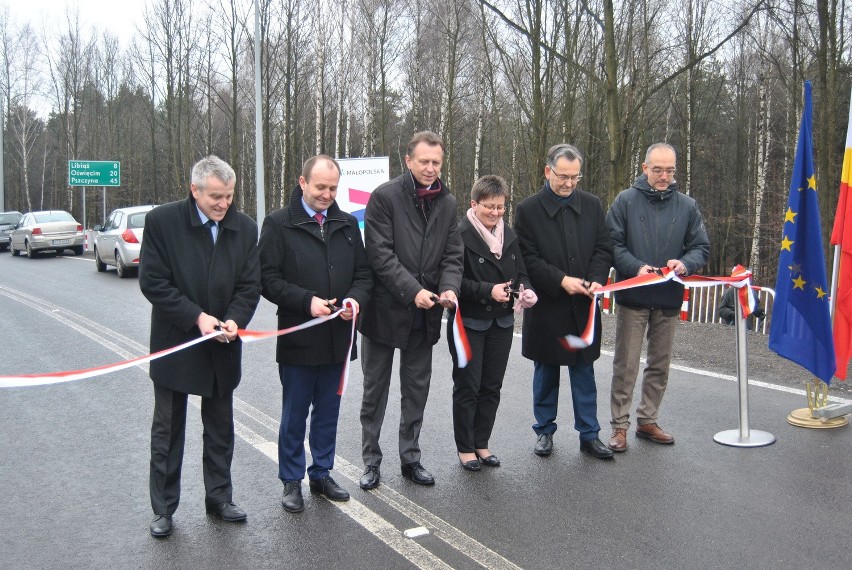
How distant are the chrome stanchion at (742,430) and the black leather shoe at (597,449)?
95 centimetres

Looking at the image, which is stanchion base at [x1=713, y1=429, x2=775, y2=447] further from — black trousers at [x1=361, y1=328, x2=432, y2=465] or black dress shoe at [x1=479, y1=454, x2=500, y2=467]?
black trousers at [x1=361, y1=328, x2=432, y2=465]

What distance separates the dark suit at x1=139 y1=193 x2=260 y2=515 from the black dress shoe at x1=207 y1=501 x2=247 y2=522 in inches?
1.6

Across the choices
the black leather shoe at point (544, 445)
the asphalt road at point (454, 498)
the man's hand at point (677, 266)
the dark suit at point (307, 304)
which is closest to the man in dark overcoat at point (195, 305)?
the dark suit at point (307, 304)

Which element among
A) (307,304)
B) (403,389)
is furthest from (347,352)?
(403,389)

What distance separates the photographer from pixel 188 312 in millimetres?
4242

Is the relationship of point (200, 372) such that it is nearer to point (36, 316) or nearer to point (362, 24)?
point (36, 316)

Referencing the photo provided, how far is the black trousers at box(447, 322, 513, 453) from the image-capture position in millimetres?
5316

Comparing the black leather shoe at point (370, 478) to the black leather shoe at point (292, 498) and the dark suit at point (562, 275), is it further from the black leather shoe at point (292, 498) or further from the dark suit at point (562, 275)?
the dark suit at point (562, 275)

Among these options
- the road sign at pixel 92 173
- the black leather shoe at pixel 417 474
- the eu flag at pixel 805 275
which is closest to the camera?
the black leather shoe at pixel 417 474

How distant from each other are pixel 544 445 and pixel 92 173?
34.2 m

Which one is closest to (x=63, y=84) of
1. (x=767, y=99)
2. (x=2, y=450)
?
(x=767, y=99)

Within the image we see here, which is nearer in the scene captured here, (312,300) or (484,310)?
(312,300)

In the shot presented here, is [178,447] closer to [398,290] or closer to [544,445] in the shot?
[398,290]

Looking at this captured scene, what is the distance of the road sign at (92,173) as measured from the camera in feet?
114
